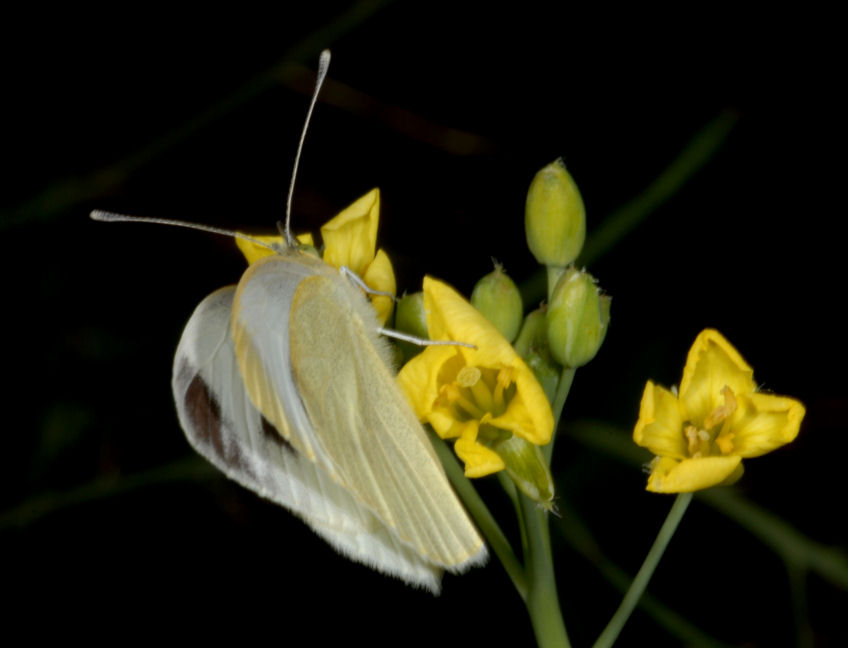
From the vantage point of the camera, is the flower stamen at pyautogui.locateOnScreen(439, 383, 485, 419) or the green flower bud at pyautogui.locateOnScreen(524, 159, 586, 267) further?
the green flower bud at pyautogui.locateOnScreen(524, 159, 586, 267)

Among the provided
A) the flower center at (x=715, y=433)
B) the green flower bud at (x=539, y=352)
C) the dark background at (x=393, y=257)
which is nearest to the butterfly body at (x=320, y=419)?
the green flower bud at (x=539, y=352)

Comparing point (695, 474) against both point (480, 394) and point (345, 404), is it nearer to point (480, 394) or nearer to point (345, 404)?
point (480, 394)

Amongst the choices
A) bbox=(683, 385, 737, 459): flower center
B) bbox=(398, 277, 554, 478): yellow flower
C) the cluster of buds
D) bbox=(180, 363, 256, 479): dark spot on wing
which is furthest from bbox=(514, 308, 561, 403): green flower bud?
bbox=(180, 363, 256, 479): dark spot on wing

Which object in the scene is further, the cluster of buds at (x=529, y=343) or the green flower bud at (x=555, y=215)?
the green flower bud at (x=555, y=215)

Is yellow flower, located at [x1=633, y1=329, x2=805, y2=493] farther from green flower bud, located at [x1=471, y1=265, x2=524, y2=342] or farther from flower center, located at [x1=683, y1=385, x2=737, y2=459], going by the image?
green flower bud, located at [x1=471, y1=265, x2=524, y2=342]

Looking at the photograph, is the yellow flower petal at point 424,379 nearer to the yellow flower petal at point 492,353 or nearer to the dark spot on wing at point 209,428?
the yellow flower petal at point 492,353

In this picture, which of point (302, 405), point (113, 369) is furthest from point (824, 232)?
point (113, 369)

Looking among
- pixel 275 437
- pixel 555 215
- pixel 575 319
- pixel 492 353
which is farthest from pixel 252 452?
pixel 555 215
